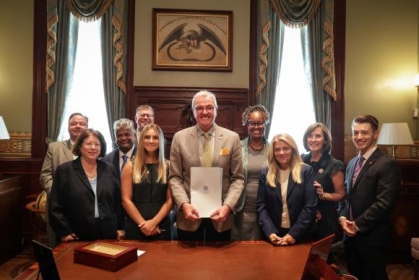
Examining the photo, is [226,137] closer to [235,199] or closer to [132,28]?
Result: [235,199]

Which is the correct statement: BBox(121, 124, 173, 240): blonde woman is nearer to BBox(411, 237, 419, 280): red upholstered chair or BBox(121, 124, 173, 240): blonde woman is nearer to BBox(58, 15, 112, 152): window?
BBox(411, 237, 419, 280): red upholstered chair

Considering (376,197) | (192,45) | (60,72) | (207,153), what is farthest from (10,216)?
(376,197)

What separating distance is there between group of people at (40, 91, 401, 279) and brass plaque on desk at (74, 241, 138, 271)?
480mm

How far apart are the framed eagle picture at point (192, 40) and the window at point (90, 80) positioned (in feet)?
2.47

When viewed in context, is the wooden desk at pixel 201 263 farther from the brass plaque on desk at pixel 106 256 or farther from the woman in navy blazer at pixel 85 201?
the woman in navy blazer at pixel 85 201

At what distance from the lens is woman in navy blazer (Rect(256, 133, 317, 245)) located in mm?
2348

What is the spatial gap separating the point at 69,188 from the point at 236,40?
3100 mm

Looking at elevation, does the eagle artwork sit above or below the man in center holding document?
above

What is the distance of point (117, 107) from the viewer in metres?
4.73

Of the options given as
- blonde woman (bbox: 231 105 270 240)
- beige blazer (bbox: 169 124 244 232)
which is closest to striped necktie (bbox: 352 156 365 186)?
blonde woman (bbox: 231 105 270 240)

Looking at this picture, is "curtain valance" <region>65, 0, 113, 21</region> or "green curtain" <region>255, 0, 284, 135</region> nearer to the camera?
"curtain valance" <region>65, 0, 113, 21</region>

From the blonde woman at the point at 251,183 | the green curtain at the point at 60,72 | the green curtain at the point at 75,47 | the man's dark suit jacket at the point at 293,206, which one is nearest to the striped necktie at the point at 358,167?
the man's dark suit jacket at the point at 293,206

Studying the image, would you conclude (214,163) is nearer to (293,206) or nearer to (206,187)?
(206,187)

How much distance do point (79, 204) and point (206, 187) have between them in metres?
0.81
